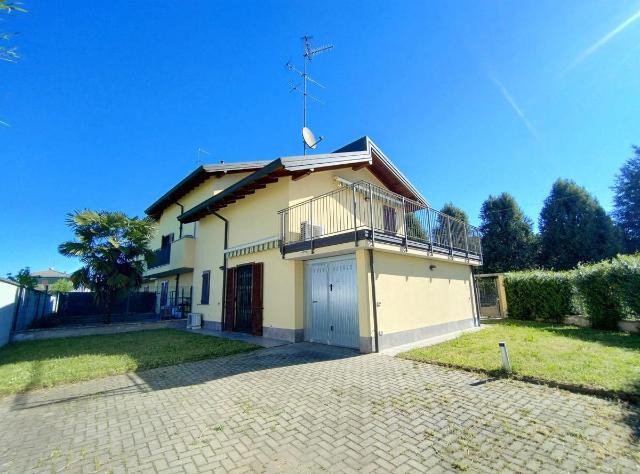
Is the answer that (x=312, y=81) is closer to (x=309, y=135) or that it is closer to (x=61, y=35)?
(x=309, y=135)

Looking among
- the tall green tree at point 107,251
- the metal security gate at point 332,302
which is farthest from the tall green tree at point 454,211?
the tall green tree at point 107,251

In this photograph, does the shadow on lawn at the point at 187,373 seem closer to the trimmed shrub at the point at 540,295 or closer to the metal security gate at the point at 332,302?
the metal security gate at the point at 332,302

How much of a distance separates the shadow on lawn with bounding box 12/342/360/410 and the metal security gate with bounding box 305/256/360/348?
0.46 m

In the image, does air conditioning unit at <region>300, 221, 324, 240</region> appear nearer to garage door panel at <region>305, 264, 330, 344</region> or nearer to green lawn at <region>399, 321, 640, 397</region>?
garage door panel at <region>305, 264, 330, 344</region>

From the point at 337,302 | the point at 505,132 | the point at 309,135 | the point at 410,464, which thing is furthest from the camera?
the point at 309,135

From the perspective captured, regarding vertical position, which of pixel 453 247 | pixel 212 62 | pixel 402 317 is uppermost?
pixel 212 62

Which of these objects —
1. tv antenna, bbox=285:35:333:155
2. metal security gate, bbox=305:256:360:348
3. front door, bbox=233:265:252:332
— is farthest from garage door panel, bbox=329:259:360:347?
tv antenna, bbox=285:35:333:155

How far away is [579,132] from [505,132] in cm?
245

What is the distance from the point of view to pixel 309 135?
13.3 metres

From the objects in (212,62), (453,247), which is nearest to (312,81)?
(212,62)

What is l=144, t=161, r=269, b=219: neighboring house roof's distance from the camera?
15266 millimetres

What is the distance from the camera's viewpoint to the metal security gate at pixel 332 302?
28.6 feet

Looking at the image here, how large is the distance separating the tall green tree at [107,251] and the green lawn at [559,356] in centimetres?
1352

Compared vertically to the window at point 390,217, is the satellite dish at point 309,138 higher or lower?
higher
